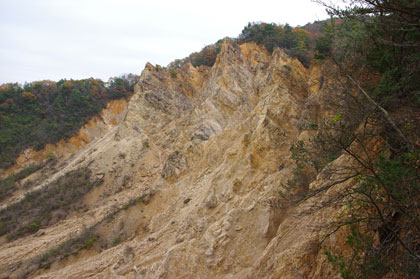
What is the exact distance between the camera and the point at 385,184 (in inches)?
115

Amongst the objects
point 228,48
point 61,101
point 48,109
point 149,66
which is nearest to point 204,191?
point 228,48

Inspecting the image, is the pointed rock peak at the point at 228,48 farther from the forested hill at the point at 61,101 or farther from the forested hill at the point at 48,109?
the forested hill at the point at 48,109

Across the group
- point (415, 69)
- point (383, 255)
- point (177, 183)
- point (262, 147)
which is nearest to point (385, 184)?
point (383, 255)

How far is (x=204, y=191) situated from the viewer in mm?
12297

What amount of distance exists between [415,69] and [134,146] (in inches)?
756

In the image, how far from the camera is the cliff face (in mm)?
7824

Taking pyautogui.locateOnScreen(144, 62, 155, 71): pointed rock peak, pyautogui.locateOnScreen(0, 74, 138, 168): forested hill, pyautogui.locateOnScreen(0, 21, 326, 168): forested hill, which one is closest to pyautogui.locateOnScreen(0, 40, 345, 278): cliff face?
pyautogui.locateOnScreen(144, 62, 155, 71): pointed rock peak

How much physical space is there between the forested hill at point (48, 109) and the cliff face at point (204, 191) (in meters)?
9.66

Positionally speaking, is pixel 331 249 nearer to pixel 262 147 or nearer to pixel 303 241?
pixel 303 241

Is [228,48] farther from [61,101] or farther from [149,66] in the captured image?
[61,101]

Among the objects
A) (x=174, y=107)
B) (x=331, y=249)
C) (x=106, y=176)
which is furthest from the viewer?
(x=174, y=107)

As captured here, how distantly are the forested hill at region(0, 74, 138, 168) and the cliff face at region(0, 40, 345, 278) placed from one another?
966cm

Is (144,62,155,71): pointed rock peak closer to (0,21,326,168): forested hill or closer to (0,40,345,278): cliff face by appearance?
(0,40,345,278): cliff face

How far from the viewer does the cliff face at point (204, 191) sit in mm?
7824
